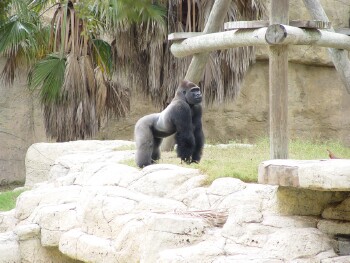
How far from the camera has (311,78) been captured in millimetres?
16344

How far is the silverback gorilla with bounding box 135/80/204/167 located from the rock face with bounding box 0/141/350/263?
366 millimetres

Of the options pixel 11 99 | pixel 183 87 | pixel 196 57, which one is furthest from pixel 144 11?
pixel 11 99

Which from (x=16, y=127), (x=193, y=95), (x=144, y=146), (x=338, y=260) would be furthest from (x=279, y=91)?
(x=16, y=127)

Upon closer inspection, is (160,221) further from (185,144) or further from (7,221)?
(7,221)

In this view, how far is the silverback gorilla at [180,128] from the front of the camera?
8.59 metres

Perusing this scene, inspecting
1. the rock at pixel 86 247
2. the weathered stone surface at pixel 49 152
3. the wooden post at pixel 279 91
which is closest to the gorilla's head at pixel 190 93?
the wooden post at pixel 279 91

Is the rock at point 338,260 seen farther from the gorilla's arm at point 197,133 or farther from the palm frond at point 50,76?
the palm frond at point 50,76

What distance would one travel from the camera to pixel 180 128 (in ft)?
28.1

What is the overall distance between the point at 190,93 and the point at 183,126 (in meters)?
0.44

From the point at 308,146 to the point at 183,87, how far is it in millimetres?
2757

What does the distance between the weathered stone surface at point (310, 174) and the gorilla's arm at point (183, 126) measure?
258cm

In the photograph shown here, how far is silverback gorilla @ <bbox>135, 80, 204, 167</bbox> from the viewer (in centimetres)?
859

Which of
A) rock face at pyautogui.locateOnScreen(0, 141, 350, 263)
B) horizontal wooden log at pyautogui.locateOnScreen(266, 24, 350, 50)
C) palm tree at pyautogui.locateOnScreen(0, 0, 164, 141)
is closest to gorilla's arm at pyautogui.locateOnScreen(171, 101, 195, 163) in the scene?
rock face at pyautogui.locateOnScreen(0, 141, 350, 263)

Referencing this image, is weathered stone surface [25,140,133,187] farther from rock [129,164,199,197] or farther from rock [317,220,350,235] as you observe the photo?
rock [317,220,350,235]
